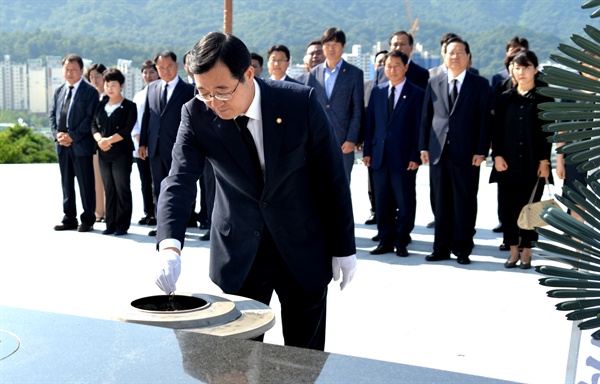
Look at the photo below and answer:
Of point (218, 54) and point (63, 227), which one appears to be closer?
point (218, 54)

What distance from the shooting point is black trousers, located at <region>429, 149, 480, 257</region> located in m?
6.88

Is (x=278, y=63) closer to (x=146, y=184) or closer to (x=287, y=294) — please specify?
(x=146, y=184)

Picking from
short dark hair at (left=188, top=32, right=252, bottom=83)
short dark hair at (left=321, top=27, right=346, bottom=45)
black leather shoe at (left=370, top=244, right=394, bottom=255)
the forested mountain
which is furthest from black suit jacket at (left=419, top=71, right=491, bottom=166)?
the forested mountain

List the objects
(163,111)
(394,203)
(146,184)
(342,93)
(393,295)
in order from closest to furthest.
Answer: (393,295) → (394,203) → (342,93) → (163,111) → (146,184)

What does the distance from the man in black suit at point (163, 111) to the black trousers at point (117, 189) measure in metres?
0.45

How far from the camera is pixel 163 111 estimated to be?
7.96 m

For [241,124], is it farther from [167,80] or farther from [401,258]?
[167,80]

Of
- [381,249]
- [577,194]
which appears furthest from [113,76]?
[577,194]

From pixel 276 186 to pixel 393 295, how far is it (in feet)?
10.2

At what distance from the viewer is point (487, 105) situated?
681 centimetres

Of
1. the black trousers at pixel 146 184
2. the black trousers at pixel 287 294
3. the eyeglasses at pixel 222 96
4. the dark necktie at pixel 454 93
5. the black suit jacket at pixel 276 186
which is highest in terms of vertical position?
the dark necktie at pixel 454 93

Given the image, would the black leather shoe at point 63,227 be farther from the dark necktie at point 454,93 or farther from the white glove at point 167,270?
the white glove at point 167,270

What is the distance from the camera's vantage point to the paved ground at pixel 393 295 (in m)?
4.43

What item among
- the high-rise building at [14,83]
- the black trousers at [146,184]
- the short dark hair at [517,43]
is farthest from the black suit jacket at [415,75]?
the high-rise building at [14,83]
